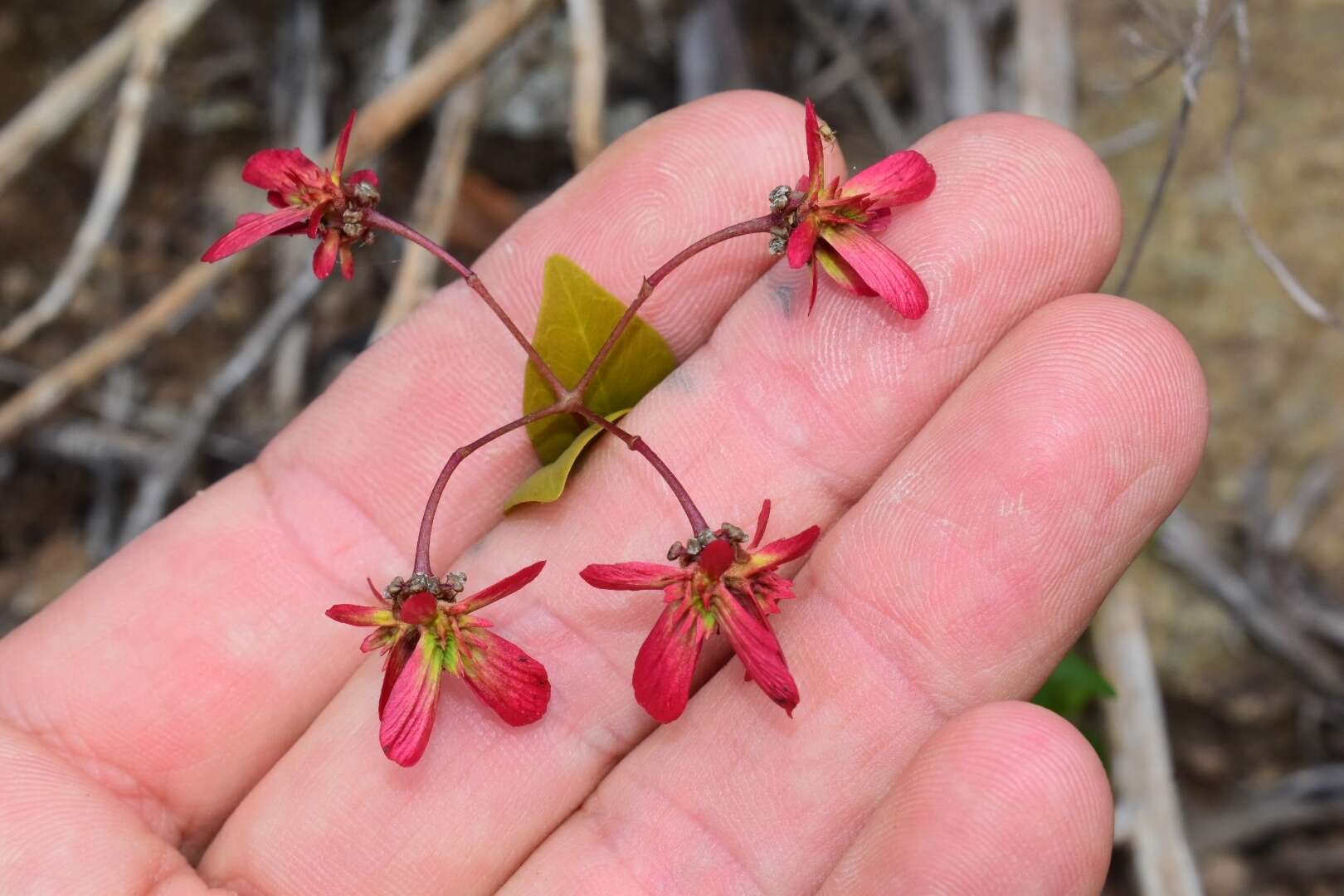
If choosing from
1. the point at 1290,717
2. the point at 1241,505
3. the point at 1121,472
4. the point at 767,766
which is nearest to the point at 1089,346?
the point at 1121,472

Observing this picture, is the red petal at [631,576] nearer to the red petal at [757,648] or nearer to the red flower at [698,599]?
the red flower at [698,599]

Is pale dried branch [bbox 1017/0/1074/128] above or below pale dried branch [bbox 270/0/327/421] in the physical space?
below

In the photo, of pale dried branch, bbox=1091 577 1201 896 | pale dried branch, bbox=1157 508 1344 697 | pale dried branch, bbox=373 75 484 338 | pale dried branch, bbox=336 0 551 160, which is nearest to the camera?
pale dried branch, bbox=1091 577 1201 896

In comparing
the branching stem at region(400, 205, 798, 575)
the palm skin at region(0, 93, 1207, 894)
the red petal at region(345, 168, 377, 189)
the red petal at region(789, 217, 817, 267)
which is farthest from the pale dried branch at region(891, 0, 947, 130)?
the red petal at region(345, 168, 377, 189)

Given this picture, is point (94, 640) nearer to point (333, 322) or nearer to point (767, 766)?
point (767, 766)

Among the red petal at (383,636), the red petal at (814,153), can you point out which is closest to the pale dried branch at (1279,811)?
the red petal at (814,153)

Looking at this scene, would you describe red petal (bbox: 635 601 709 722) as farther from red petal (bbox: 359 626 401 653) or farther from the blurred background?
the blurred background
